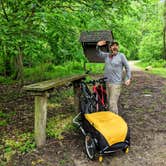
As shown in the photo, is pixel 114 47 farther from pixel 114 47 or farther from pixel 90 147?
pixel 90 147

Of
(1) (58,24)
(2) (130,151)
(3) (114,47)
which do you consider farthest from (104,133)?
(1) (58,24)

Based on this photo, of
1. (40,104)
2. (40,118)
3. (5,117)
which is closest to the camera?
(40,104)

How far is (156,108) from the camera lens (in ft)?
24.8

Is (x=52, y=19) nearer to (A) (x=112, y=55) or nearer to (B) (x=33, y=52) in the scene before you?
(B) (x=33, y=52)

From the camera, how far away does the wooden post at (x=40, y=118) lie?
4.65 meters

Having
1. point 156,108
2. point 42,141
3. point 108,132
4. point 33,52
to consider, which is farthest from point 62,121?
point 156,108

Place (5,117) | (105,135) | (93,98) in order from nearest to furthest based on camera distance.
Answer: (105,135) → (93,98) → (5,117)

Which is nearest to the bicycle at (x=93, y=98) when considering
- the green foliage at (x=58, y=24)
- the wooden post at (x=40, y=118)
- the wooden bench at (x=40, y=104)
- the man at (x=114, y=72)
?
the man at (x=114, y=72)

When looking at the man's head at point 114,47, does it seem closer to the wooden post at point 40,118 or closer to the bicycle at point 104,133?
the bicycle at point 104,133

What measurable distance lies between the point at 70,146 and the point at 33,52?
2.05m

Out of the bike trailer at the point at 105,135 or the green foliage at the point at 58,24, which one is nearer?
the bike trailer at the point at 105,135

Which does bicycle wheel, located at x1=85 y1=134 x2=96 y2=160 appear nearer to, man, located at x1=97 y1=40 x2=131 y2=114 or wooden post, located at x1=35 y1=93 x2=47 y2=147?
wooden post, located at x1=35 y1=93 x2=47 y2=147

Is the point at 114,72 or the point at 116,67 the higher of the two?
the point at 116,67

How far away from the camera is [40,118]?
4758 millimetres
